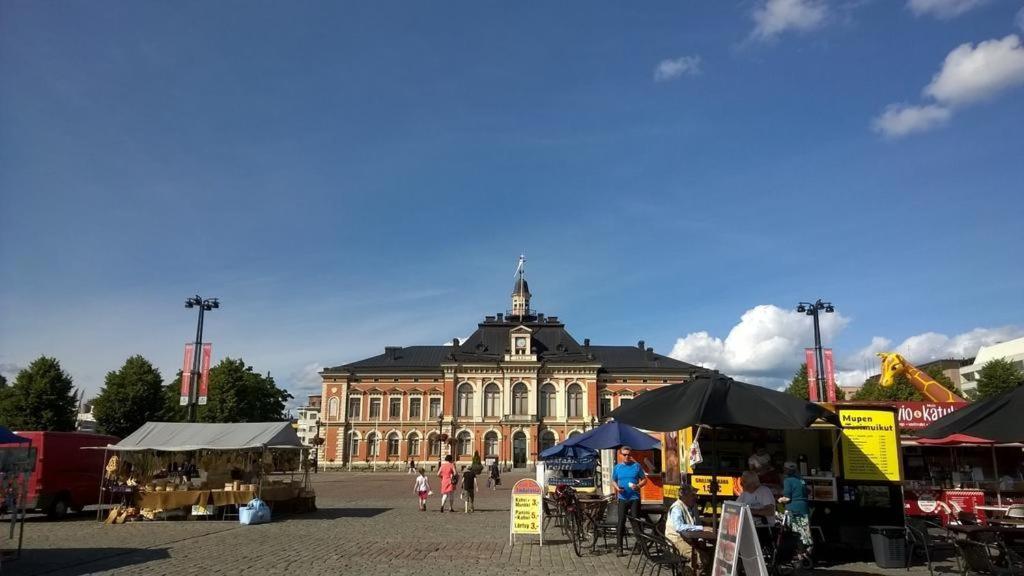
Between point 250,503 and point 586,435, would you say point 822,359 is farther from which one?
point 250,503

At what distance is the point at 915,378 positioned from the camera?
1283 inches

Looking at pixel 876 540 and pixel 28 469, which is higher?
pixel 28 469

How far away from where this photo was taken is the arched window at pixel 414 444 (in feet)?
210

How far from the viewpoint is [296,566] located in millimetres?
10547

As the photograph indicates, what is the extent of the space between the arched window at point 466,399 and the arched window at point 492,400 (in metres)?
1.33

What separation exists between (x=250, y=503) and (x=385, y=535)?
4991 mm

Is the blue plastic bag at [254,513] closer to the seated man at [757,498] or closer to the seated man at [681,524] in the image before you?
the seated man at [681,524]

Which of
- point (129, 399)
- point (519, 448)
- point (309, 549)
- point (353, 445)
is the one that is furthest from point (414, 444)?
point (309, 549)

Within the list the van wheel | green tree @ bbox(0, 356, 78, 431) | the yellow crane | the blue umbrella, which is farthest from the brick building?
Answer: the blue umbrella

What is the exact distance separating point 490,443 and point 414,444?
722 centimetres

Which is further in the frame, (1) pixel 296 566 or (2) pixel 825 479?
(2) pixel 825 479

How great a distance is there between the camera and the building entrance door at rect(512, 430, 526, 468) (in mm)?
63500

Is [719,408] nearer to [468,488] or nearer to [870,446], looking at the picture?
[870,446]

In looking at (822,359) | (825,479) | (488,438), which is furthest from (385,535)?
(488,438)
